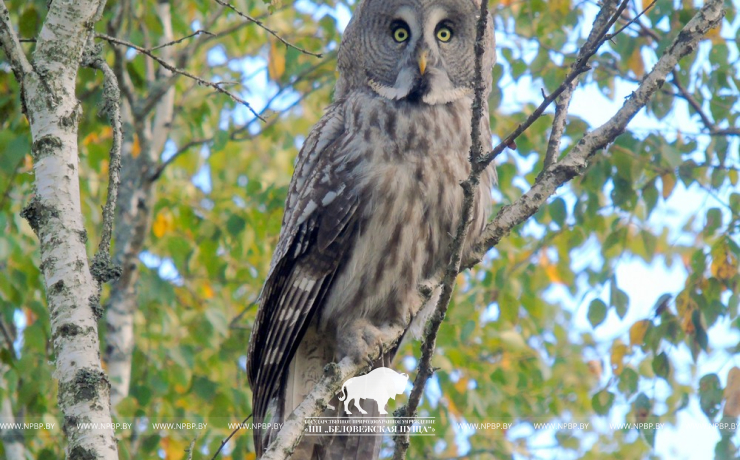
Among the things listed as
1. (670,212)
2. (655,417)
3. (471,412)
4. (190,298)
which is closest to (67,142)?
(655,417)

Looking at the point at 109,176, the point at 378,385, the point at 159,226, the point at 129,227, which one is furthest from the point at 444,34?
the point at 159,226

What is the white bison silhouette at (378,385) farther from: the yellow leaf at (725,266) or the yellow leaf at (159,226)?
the yellow leaf at (159,226)

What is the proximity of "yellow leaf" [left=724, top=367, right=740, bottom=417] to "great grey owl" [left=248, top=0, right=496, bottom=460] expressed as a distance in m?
1.47

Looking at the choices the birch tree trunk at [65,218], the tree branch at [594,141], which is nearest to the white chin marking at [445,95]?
the tree branch at [594,141]

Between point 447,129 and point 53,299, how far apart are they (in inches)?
78.0

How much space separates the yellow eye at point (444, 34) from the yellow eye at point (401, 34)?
157 mm

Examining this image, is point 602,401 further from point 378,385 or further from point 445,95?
point 445,95

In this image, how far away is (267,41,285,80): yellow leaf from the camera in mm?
6281

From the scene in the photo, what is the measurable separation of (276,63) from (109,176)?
4.29 m

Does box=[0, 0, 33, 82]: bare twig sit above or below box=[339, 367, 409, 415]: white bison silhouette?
above

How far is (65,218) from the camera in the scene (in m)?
2.15

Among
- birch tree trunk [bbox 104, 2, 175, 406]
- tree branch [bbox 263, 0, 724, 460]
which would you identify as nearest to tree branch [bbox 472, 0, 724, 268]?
tree branch [bbox 263, 0, 724, 460]

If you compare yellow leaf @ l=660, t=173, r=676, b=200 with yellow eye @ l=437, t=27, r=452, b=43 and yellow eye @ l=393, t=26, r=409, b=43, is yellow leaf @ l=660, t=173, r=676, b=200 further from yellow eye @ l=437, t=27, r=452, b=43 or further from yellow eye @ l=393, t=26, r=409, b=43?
yellow eye @ l=393, t=26, r=409, b=43

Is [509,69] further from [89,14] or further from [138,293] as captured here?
[89,14]
